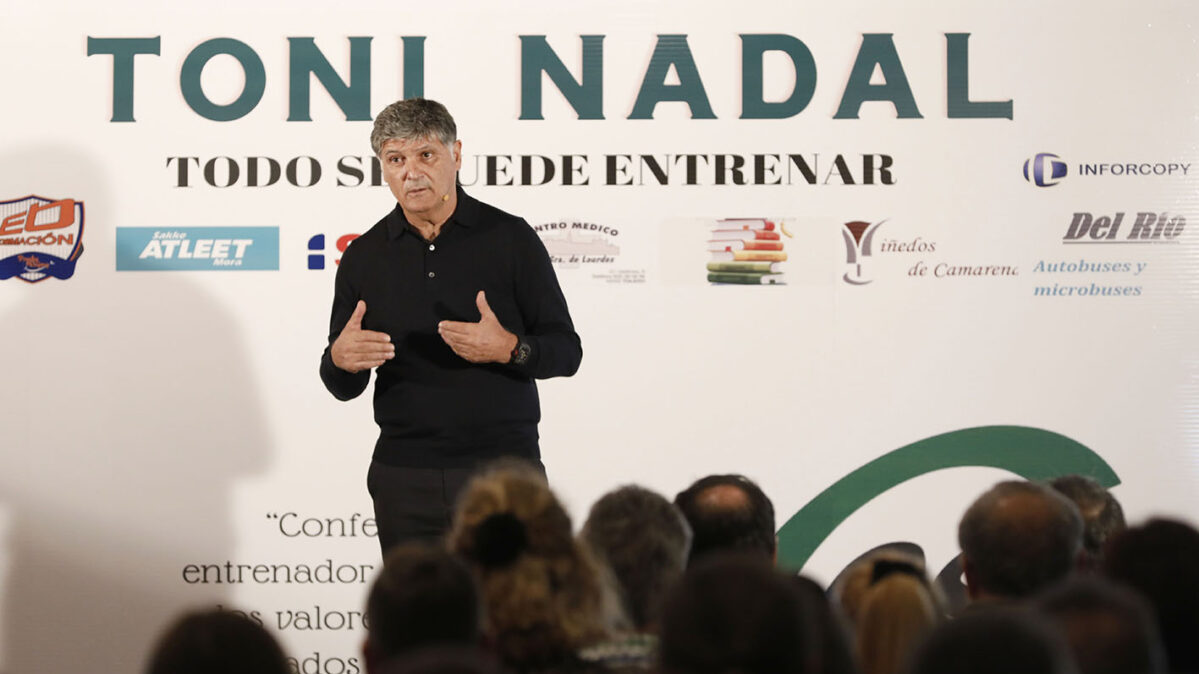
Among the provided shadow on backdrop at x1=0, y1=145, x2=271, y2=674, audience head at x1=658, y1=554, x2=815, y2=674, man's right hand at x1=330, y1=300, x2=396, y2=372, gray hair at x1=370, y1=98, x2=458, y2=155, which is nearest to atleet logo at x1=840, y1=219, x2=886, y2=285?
gray hair at x1=370, y1=98, x2=458, y2=155

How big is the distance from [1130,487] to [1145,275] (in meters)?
0.72

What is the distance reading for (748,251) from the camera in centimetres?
443

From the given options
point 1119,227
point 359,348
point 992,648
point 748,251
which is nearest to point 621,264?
point 748,251

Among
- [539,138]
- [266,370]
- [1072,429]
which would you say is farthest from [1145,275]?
[266,370]

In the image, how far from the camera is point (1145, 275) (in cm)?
440

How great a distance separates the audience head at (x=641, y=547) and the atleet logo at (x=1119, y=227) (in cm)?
258

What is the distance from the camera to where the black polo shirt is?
3.53 m

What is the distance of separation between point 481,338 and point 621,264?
4.05 ft

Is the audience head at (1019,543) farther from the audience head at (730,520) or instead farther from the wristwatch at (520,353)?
the wristwatch at (520,353)

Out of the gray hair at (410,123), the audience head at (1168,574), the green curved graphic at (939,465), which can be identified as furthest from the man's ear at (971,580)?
the green curved graphic at (939,465)

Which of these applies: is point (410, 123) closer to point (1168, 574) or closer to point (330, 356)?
point (330, 356)

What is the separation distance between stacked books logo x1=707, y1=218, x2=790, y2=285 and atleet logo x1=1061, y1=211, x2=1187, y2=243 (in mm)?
969

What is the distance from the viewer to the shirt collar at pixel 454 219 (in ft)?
12.0

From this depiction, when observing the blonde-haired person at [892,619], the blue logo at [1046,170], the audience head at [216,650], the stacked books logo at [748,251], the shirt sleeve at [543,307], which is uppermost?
the blue logo at [1046,170]
